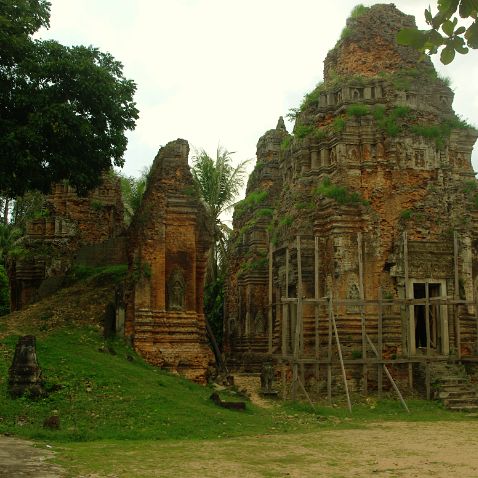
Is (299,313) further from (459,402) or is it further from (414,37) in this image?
(414,37)

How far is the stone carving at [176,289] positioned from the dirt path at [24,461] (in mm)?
8870

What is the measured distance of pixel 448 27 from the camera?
14.3 feet

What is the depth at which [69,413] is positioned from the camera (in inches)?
502

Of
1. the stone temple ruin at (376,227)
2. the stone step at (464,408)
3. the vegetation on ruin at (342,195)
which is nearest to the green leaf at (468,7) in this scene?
the stone temple ruin at (376,227)

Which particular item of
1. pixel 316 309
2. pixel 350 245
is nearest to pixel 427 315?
pixel 316 309

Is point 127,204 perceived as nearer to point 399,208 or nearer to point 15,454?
point 399,208

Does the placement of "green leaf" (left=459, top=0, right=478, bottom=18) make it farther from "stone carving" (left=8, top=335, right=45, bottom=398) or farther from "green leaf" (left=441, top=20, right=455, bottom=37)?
"stone carving" (left=8, top=335, right=45, bottom=398)

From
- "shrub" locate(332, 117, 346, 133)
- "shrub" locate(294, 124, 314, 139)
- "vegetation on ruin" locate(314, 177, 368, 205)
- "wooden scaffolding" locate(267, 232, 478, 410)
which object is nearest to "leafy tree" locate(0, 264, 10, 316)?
"wooden scaffolding" locate(267, 232, 478, 410)

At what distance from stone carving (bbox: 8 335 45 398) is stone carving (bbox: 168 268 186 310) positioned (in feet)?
20.1

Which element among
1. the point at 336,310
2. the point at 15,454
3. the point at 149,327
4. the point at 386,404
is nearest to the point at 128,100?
the point at 149,327

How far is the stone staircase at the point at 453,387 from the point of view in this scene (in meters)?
17.8

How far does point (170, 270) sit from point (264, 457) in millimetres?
9677

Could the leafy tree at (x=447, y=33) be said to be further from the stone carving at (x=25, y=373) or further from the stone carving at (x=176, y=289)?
the stone carving at (x=176, y=289)

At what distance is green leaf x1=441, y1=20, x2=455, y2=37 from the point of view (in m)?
4.33
